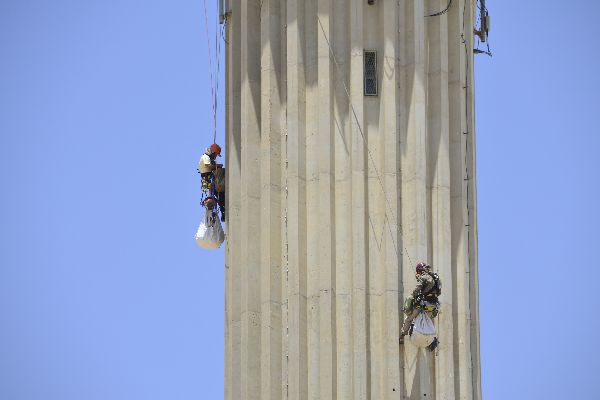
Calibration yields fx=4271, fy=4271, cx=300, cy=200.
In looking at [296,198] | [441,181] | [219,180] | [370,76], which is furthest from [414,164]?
[219,180]

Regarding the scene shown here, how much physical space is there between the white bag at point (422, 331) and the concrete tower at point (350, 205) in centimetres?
48

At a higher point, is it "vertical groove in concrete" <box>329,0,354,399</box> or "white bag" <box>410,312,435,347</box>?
"vertical groove in concrete" <box>329,0,354,399</box>

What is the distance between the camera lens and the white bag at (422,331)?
120 m

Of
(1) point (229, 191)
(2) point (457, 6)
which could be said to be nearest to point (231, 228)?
(1) point (229, 191)

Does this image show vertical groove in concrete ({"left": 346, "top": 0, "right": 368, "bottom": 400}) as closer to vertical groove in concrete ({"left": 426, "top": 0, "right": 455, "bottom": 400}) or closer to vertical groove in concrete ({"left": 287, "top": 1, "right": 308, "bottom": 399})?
vertical groove in concrete ({"left": 287, "top": 1, "right": 308, "bottom": 399})

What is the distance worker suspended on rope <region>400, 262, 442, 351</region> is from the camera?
394 ft

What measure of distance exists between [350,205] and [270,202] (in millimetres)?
2535

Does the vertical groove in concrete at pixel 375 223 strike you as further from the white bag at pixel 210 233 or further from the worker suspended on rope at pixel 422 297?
the white bag at pixel 210 233

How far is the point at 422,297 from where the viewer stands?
120 m

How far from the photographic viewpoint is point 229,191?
124062 mm

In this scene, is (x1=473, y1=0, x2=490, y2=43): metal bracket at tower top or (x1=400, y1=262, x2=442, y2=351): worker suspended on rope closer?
(x1=400, y1=262, x2=442, y2=351): worker suspended on rope

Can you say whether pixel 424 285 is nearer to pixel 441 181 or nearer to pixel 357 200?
pixel 357 200

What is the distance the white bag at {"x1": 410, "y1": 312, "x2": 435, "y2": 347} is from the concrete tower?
0.48 metres

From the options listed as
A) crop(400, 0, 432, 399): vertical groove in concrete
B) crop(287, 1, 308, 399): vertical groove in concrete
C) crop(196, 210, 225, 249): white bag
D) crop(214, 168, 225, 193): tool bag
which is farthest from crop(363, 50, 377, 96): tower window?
crop(196, 210, 225, 249): white bag
